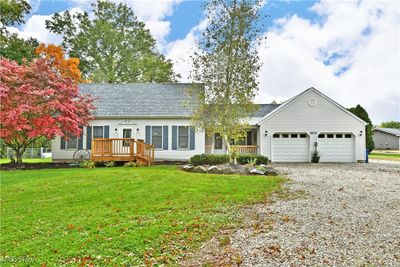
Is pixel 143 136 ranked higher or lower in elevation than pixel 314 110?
lower

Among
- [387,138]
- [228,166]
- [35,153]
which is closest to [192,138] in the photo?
[228,166]

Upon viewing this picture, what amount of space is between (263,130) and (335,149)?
4.81 m

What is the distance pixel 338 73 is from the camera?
58.1ft

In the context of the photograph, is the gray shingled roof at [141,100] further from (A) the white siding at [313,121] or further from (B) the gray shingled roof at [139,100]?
(A) the white siding at [313,121]

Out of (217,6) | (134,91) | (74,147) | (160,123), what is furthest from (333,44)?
(74,147)

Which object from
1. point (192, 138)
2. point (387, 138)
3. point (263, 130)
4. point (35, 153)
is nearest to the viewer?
point (192, 138)

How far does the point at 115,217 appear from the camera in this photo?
5.98m

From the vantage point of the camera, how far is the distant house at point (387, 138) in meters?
48.3

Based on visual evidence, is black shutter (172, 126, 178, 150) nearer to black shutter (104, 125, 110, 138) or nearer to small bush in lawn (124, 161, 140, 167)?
small bush in lawn (124, 161, 140, 167)

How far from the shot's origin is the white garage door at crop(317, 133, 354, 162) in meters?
19.7

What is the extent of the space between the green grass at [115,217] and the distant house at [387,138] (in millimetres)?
47590

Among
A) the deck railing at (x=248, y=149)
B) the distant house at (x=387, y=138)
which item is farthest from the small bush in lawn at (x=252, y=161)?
the distant house at (x=387, y=138)

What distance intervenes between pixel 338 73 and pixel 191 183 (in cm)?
1252

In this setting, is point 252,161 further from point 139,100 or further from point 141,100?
point 139,100
